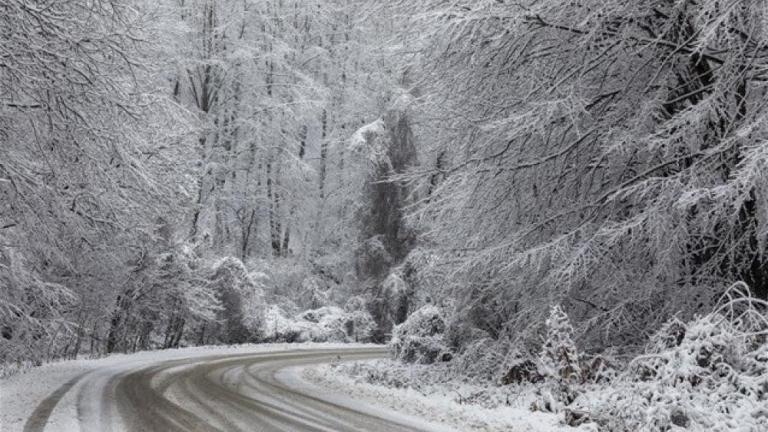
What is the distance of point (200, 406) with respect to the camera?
10.0 m

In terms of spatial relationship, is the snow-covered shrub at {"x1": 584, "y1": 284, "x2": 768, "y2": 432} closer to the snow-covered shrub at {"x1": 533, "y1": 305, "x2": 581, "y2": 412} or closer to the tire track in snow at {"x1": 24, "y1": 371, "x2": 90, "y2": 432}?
the snow-covered shrub at {"x1": 533, "y1": 305, "x2": 581, "y2": 412}

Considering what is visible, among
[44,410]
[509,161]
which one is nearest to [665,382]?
[509,161]

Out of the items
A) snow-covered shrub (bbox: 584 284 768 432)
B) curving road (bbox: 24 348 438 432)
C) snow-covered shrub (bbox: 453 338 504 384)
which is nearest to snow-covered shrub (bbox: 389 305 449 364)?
snow-covered shrub (bbox: 453 338 504 384)

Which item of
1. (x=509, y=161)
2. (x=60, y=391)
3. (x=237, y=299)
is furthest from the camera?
(x=237, y=299)

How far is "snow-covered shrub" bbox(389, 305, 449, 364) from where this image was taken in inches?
670

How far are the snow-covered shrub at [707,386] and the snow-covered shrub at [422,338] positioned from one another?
27.8 feet

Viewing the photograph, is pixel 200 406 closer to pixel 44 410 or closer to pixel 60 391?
pixel 44 410

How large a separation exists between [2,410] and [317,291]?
24.4m

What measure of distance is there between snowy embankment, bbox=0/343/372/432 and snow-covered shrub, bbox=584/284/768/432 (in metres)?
6.66

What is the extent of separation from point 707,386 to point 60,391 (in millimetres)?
9738

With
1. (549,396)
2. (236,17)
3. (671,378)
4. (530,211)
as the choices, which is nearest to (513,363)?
(549,396)

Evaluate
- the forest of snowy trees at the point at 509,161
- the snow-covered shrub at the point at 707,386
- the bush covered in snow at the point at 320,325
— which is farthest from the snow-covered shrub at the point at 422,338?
the bush covered in snow at the point at 320,325

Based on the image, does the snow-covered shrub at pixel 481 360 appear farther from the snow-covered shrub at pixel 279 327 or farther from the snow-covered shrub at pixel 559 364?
the snow-covered shrub at pixel 279 327

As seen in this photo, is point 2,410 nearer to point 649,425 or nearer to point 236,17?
A: point 649,425
